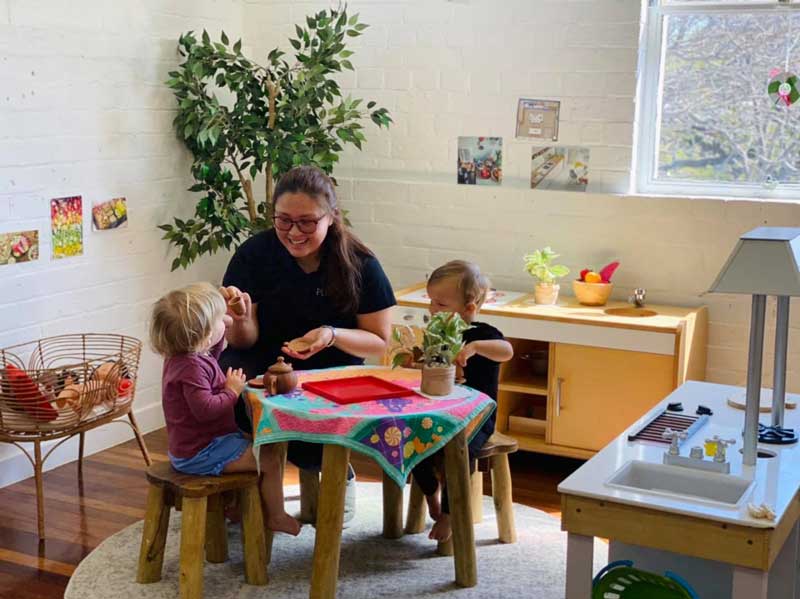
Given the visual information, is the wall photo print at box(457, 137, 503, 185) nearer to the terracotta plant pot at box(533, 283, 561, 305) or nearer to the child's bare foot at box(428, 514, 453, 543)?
the terracotta plant pot at box(533, 283, 561, 305)

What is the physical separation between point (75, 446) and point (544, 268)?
213cm

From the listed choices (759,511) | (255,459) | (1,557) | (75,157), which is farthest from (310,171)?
(759,511)

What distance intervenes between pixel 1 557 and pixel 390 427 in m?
1.51

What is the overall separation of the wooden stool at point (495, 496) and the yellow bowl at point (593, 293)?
1061 millimetres

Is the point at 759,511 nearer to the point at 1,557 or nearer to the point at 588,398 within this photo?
the point at 588,398

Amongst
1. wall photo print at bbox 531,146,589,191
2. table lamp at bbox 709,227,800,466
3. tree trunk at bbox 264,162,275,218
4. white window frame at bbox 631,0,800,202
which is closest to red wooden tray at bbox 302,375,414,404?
table lamp at bbox 709,227,800,466

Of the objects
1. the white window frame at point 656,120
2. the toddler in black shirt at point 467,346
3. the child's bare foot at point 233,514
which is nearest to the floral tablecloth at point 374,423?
the toddler in black shirt at point 467,346

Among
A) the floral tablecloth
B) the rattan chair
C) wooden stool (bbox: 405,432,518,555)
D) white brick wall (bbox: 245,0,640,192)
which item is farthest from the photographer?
white brick wall (bbox: 245,0,640,192)

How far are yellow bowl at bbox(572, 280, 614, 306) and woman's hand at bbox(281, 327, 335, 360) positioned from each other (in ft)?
4.93

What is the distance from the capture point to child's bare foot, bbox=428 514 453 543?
139 inches

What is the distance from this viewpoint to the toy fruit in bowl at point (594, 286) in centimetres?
455

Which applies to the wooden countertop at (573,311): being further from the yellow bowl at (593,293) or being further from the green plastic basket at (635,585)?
the green plastic basket at (635,585)

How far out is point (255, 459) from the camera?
3250 millimetres

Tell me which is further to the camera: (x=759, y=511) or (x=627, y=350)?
(x=627, y=350)
